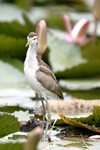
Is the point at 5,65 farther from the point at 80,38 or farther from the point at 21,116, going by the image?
the point at 21,116

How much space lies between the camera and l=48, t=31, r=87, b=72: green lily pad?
4113 mm

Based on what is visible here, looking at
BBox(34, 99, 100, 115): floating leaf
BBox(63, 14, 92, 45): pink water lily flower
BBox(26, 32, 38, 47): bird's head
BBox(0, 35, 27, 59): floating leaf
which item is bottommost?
BBox(34, 99, 100, 115): floating leaf

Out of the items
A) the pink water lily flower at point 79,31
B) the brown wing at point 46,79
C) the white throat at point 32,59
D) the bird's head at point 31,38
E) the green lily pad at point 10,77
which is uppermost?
the pink water lily flower at point 79,31

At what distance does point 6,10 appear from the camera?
18.8 ft

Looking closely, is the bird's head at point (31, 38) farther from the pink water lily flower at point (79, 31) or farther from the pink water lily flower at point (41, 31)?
the pink water lily flower at point (79, 31)

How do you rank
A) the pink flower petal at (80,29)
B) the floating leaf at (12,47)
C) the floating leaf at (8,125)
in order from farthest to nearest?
the pink flower petal at (80,29), the floating leaf at (12,47), the floating leaf at (8,125)

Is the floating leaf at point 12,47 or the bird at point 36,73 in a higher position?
the floating leaf at point 12,47

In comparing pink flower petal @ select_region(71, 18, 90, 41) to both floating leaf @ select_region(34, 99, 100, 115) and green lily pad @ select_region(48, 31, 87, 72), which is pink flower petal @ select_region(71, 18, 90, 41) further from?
floating leaf @ select_region(34, 99, 100, 115)

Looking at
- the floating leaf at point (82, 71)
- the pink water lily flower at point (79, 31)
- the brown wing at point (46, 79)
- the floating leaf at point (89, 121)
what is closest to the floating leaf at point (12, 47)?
the floating leaf at point (82, 71)

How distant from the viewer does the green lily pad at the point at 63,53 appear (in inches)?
162

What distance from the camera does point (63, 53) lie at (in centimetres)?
432

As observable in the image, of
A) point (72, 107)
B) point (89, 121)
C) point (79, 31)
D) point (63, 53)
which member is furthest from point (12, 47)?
point (89, 121)

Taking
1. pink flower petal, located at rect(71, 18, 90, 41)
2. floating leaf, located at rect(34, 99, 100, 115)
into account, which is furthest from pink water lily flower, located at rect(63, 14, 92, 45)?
floating leaf, located at rect(34, 99, 100, 115)

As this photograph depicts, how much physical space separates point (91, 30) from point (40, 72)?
3603mm
